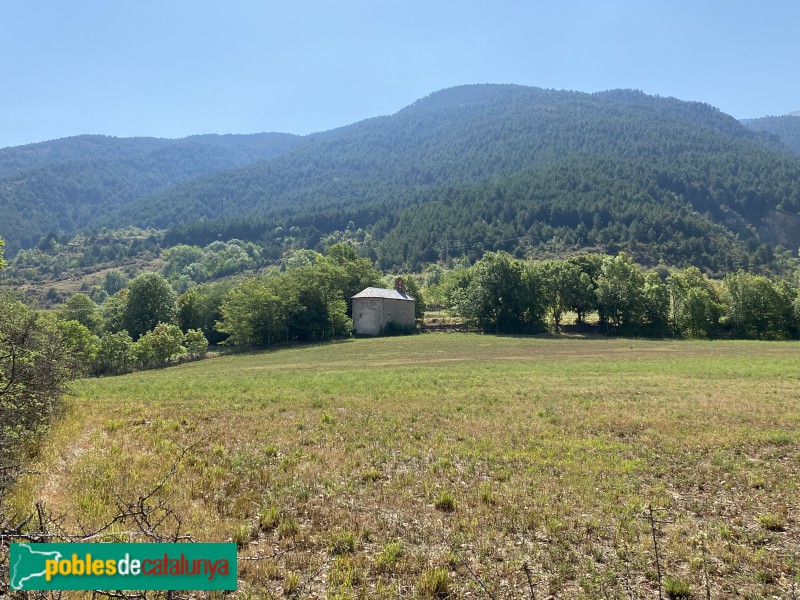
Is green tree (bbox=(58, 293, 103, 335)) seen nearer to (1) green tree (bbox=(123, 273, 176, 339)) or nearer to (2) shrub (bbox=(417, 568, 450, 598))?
(1) green tree (bbox=(123, 273, 176, 339))

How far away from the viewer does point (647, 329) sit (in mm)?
85562

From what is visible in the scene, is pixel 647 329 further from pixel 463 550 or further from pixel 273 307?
A: pixel 463 550

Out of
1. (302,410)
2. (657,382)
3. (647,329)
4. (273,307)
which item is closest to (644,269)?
(647,329)

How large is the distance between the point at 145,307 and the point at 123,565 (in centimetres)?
9245

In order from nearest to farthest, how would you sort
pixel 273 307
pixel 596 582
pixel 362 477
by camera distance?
pixel 596 582, pixel 362 477, pixel 273 307

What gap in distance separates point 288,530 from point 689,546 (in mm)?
6648

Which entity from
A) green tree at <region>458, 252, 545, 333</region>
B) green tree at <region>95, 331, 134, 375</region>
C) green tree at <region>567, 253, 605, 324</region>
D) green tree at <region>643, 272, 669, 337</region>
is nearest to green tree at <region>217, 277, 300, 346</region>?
green tree at <region>95, 331, 134, 375</region>

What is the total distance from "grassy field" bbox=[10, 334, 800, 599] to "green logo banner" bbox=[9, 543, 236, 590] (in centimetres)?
158

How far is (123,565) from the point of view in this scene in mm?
3418

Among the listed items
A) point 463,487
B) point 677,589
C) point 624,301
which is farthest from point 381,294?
point 677,589

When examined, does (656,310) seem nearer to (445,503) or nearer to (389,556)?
(445,503)

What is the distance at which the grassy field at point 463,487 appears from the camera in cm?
663

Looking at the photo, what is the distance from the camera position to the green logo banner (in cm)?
329

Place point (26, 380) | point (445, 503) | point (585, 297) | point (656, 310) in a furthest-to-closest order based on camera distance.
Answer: point (585, 297), point (656, 310), point (26, 380), point (445, 503)
